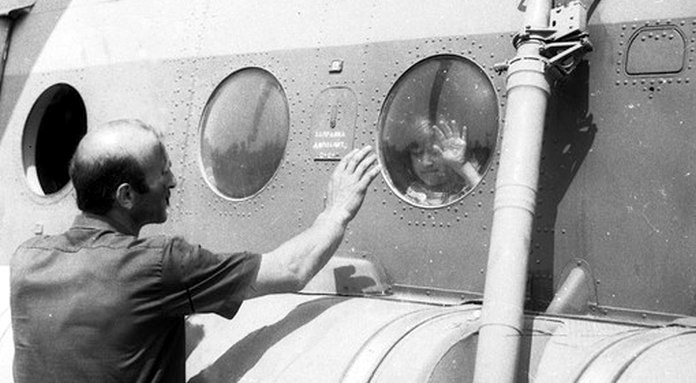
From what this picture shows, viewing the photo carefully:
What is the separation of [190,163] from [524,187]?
6.70 feet

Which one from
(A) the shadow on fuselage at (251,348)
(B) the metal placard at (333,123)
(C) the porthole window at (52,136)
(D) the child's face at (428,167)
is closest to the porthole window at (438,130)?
(D) the child's face at (428,167)

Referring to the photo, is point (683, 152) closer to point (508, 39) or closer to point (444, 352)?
point (508, 39)

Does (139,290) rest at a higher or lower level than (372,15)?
lower

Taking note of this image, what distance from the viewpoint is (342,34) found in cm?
387

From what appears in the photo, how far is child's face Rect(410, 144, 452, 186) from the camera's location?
3471 millimetres

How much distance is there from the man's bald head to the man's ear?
1 centimetres

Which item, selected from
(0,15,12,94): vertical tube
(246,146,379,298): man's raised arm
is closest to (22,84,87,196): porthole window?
(0,15,12,94): vertical tube

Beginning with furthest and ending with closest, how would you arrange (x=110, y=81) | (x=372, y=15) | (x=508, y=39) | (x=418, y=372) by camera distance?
(x=110, y=81) → (x=372, y=15) → (x=508, y=39) → (x=418, y=372)

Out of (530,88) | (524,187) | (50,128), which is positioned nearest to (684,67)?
A: (530,88)

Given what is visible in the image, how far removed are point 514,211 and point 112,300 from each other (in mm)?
1269

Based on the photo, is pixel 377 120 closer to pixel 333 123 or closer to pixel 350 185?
pixel 333 123

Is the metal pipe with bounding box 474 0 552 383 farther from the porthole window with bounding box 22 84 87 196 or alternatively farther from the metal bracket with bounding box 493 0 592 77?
the porthole window with bounding box 22 84 87 196

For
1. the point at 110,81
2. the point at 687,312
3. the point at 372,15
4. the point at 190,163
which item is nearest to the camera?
the point at 687,312

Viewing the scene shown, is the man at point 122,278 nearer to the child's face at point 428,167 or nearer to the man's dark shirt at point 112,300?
the man's dark shirt at point 112,300
